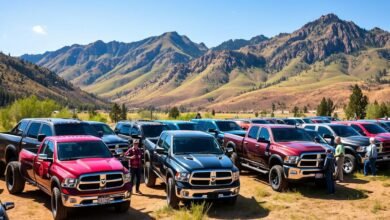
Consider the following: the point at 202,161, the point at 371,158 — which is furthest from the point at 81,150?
the point at 371,158

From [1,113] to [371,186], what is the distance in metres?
44.4

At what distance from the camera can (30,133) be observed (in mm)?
13570

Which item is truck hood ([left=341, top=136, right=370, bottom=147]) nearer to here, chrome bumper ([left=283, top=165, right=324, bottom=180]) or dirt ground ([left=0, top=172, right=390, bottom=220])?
dirt ground ([left=0, top=172, right=390, bottom=220])

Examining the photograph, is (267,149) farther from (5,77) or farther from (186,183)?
(5,77)

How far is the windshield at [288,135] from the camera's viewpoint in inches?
552

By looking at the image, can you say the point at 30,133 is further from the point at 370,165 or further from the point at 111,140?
the point at 370,165

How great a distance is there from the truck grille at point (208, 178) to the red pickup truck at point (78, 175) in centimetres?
171

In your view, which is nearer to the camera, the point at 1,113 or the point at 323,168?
the point at 323,168

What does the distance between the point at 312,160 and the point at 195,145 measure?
395 cm

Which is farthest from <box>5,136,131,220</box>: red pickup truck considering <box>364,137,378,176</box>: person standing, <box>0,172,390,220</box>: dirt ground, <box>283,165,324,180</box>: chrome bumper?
<box>364,137,378,176</box>: person standing

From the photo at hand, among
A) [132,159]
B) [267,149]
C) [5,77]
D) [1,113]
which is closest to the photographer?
[132,159]

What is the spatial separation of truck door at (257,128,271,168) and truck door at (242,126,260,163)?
0.30 metres

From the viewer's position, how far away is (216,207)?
36.4ft

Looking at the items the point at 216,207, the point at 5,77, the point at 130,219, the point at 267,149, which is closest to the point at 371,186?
the point at 267,149
